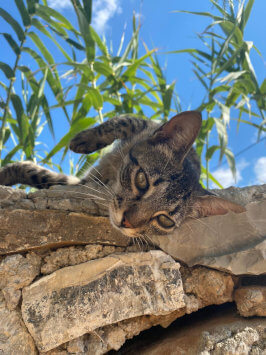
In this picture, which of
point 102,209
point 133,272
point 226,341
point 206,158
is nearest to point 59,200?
point 102,209

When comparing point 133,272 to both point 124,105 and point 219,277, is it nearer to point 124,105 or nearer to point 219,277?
point 219,277

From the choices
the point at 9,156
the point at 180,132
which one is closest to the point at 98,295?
the point at 180,132

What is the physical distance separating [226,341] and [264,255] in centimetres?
51

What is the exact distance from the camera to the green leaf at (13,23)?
105 inches

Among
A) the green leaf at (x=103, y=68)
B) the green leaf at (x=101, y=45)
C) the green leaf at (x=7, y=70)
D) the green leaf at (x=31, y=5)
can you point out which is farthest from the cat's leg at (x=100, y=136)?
the green leaf at (x=101, y=45)

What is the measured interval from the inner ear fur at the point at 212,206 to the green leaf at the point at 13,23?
2267 mm

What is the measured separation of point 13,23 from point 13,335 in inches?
102

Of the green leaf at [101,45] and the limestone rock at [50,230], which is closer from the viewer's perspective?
the limestone rock at [50,230]

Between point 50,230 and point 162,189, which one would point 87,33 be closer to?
point 162,189

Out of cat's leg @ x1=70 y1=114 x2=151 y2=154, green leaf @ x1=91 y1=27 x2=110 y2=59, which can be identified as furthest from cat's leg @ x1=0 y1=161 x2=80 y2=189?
green leaf @ x1=91 y1=27 x2=110 y2=59

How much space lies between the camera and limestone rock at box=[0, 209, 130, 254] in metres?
1.50

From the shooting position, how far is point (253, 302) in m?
1.63

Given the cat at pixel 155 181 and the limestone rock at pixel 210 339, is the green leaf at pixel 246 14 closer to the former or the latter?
the cat at pixel 155 181

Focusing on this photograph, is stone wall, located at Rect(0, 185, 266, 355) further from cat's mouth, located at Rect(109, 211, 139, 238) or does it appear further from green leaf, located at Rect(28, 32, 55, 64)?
green leaf, located at Rect(28, 32, 55, 64)
